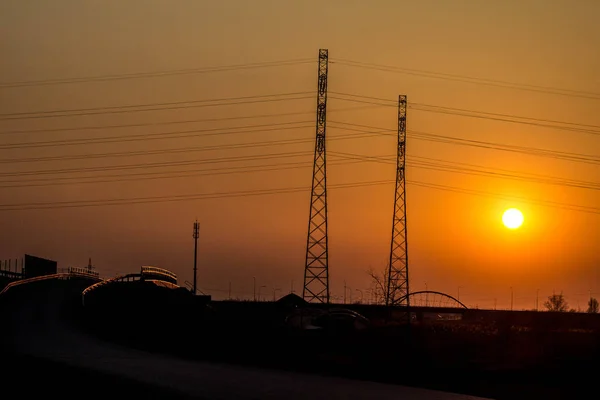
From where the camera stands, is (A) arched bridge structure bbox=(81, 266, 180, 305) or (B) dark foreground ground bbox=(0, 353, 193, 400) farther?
(A) arched bridge structure bbox=(81, 266, 180, 305)

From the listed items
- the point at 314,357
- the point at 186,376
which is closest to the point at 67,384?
the point at 186,376

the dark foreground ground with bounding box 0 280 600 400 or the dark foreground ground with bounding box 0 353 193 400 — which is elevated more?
the dark foreground ground with bounding box 0 280 600 400

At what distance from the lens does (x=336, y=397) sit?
25781 mm

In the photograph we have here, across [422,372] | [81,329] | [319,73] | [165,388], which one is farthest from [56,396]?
[319,73]

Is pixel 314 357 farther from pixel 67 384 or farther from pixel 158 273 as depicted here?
pixel 158 273

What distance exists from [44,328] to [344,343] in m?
21.3

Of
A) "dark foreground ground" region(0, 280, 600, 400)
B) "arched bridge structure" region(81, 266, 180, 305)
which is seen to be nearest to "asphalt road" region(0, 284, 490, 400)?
"dark foreground ground" region(0, 280, 600, 400)

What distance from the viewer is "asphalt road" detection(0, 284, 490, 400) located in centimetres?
2634

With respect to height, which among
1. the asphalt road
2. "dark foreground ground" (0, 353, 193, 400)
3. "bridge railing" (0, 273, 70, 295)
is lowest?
"dark foreground ground" (0, 353, 193, 400)

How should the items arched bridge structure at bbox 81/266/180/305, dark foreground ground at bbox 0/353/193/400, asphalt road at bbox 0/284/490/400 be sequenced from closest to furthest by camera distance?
dark foreground ground at bbox 0/353/193/400 → asphalt road at bbox 0/284/490/400 → arched bridge structure at bbox 81/266/180/305

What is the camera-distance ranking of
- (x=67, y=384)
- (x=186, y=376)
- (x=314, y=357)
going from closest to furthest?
1. (x=67, y=384)
2. (x=186, y=376)
3. (x=314, y=357)

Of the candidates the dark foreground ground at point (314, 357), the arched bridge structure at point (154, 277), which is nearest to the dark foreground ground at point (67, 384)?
the dark foreground ground at point (314, 357)

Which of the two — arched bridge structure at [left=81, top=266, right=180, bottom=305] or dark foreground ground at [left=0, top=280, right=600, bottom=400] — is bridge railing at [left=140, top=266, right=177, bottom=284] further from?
dark foreground ground at [left=0, top=280, right=600, bottom=400]

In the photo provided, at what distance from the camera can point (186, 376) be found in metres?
30.1
